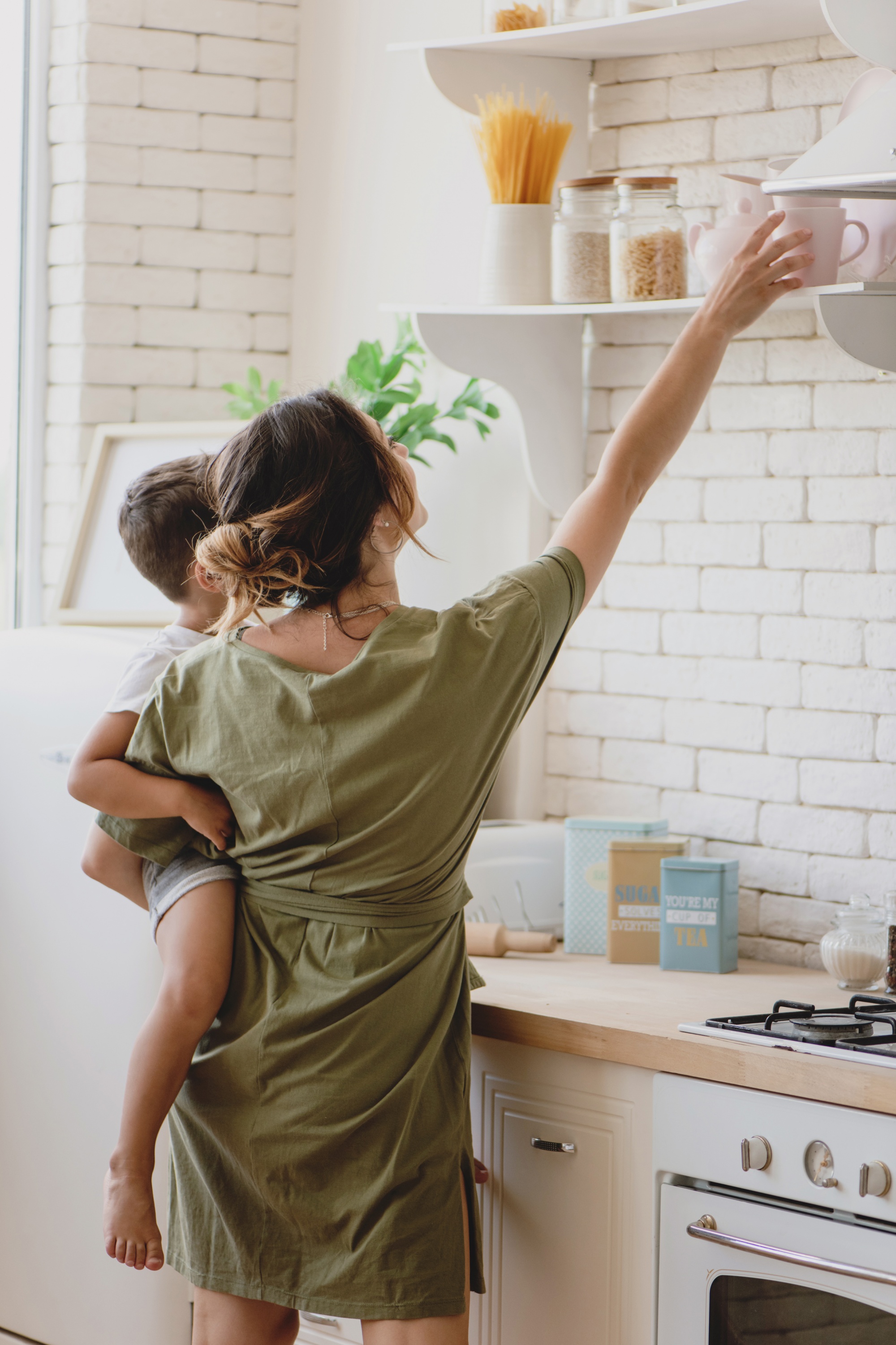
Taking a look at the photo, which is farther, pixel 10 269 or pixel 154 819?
pixel 10 269

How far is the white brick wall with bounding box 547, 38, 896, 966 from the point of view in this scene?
8.14 ft

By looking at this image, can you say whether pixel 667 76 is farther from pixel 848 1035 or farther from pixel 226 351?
pixel 848 1035

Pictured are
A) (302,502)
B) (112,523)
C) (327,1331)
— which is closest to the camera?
(302,502)

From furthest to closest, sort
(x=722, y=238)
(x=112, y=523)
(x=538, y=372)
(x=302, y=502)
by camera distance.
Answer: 1. (x=112, y=523)
2. (x=538, y=372)
3. (x=722, y=238)
4. (x=302, y=502)

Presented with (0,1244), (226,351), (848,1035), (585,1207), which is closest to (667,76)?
(226,351)

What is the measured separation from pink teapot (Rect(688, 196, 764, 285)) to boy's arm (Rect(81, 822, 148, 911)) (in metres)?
1.14

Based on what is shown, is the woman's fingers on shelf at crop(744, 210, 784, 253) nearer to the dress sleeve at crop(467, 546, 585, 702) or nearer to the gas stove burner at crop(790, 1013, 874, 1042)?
the dress sleeve at crop(467, 546, 585, 702)

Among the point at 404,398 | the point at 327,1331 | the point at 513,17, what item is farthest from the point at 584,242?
the point at 327,1331

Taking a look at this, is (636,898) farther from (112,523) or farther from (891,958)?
(112,523)

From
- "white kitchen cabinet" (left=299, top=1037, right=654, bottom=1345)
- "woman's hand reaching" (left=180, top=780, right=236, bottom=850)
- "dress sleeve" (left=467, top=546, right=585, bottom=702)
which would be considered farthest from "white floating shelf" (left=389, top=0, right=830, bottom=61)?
"white kitchen cabinet" (left=299, top=1037, right=654, bottom=1345)

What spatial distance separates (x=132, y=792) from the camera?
1786 millimetres

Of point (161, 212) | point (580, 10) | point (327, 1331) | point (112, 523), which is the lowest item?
point (327, 1331)

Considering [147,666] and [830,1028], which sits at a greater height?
[147,666]

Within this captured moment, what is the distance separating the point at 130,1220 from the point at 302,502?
857 millimetres
